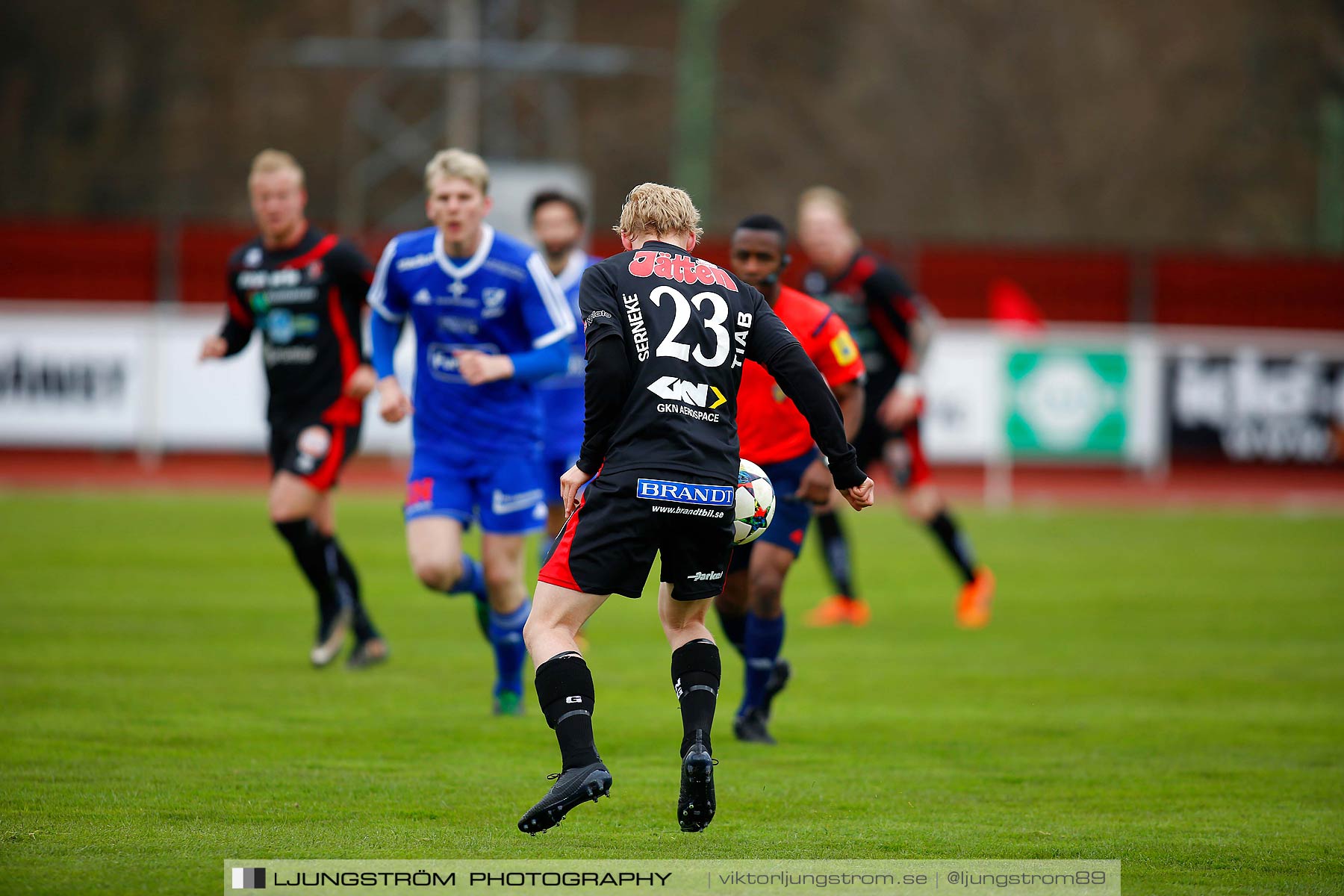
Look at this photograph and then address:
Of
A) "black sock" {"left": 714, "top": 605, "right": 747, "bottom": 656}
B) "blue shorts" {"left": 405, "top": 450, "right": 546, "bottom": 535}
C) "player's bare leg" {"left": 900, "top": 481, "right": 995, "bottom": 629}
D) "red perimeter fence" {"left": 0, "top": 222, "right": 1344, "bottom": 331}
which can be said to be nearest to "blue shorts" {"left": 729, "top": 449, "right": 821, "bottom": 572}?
"black sock" {"left": 714, "top": 605, "right": 747, "bottom": 656}

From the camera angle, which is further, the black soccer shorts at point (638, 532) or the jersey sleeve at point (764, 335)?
the jersey sleeve at point (764, 335)

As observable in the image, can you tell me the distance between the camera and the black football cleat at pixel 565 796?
4.84m

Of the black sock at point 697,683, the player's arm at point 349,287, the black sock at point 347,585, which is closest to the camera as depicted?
the black sock at point 697,683

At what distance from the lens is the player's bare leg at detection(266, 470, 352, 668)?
27.2ft

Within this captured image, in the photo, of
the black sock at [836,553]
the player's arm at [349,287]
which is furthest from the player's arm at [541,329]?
the black sock at [836,553]

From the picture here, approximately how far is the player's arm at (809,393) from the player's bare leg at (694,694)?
0.68m

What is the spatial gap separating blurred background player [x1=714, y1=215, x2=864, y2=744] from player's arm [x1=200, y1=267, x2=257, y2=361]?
2977 mm

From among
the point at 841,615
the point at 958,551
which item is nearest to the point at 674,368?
the point at 841,615

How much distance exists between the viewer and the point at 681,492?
514 cm

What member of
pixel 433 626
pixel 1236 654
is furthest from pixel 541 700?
pixel 1236 654

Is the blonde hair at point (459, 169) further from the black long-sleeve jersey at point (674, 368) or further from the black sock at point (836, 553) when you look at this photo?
the black sock at point (836, 553)

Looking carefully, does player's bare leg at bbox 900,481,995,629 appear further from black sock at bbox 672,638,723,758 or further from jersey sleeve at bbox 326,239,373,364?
black sock at bbox 672,638,723,758

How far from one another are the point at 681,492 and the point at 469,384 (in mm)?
2269

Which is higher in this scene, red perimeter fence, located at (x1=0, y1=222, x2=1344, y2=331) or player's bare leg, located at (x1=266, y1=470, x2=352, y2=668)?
red perimeter fence, located at (x1=0, y1=222, x2=1344, y2=331)
